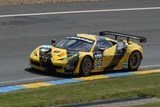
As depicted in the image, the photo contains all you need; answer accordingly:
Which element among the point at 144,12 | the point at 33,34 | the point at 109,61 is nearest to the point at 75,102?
the point at 109,61

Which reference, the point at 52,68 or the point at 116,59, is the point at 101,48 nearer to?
the point at 116,59

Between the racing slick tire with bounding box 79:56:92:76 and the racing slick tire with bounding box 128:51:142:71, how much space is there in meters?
2.13

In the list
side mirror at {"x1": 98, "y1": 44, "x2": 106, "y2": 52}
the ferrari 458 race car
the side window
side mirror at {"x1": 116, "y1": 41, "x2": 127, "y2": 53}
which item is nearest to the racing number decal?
the ferrari 458 race car

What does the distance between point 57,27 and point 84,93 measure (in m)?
14.3

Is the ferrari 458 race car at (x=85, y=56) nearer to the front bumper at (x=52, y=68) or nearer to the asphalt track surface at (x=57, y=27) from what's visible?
the front bumper at (x=52, y=68)

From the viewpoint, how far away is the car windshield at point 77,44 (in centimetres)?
2069

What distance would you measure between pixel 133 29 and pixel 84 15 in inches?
147

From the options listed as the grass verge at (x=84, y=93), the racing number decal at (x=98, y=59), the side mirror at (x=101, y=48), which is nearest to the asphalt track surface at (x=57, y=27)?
the racing number decal at (x=98, y=59)

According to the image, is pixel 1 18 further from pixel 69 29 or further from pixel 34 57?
pixel 34 57

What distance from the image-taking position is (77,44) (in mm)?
20891

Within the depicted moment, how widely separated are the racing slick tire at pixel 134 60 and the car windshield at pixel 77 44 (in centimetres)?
190

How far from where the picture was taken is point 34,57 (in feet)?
66.6

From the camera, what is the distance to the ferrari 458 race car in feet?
65.7

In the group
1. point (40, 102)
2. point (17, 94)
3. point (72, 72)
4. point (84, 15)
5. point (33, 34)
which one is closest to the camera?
point (40, 102)
